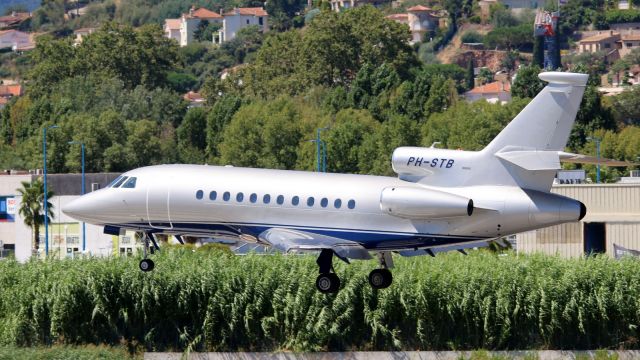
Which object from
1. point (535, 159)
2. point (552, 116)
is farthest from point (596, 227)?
point (535, 159)

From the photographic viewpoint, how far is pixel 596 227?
97.1m

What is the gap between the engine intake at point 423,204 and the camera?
59.1m

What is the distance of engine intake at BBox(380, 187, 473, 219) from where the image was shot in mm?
59062

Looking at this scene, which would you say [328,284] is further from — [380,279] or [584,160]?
[584,160]

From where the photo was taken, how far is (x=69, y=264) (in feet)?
273

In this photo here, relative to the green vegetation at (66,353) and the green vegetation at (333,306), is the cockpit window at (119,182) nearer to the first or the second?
the green vegetation at (66,353)

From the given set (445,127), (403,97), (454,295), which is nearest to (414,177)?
(454,295)

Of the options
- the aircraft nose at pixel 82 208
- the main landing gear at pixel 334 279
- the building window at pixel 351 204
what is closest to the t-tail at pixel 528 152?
the building window at pixel 351 204

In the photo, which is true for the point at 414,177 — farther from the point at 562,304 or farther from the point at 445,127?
the point at 445,127

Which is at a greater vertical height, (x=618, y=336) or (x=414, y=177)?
(x=414, y=177)

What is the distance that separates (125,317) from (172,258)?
4.43 metres

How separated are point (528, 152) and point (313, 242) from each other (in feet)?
28.6

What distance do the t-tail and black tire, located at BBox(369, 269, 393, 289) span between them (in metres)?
3.95

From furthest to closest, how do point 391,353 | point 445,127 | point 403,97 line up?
point 403,97
point 445,127
point 391,353
